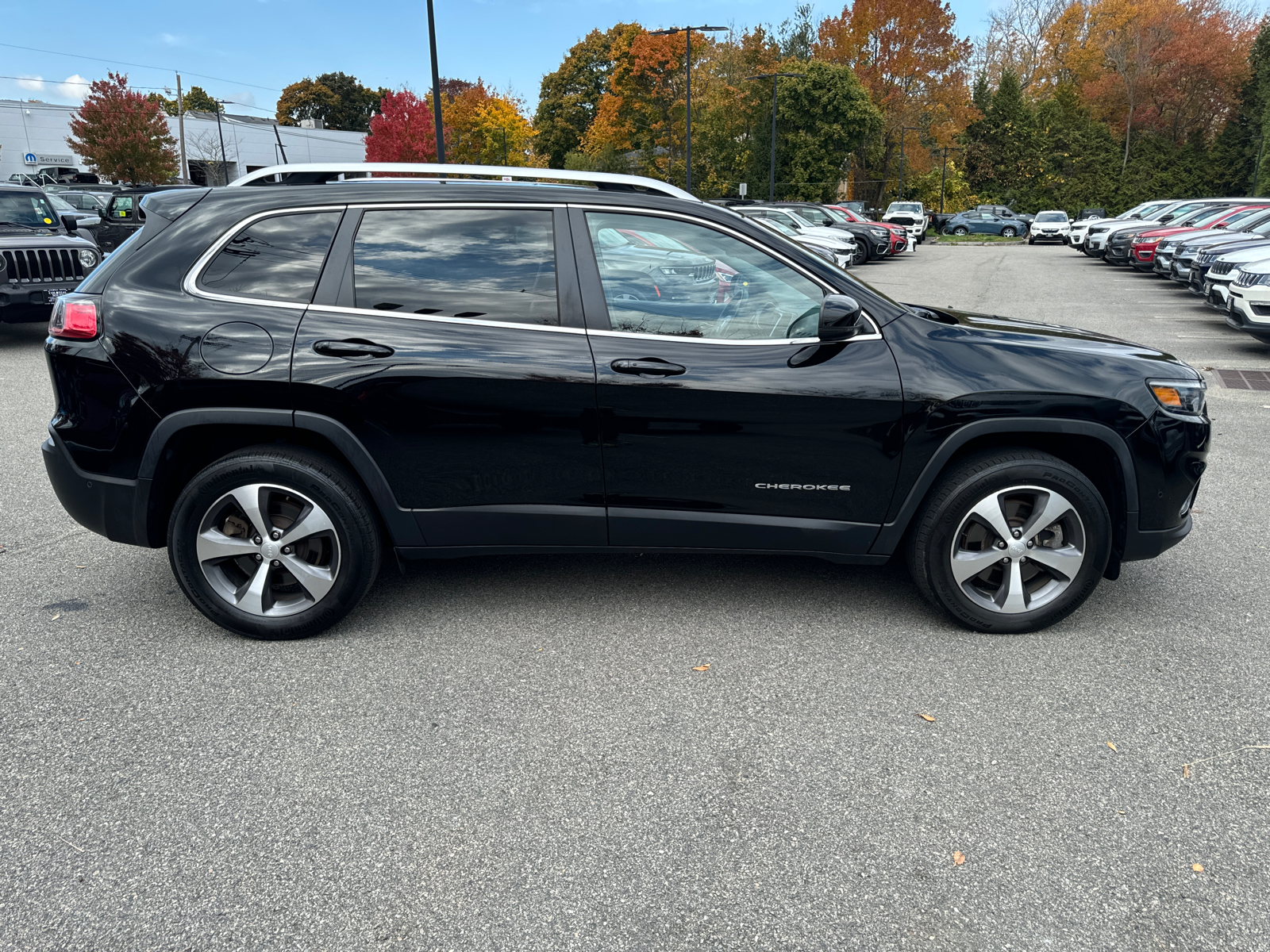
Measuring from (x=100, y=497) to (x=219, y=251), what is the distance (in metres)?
1.09

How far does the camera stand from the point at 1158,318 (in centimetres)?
1489

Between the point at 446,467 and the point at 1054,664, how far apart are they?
8.15 feet

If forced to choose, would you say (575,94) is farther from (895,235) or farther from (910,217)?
(895,235)

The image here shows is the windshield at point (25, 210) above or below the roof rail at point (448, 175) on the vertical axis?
above

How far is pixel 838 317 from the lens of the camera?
140 inches

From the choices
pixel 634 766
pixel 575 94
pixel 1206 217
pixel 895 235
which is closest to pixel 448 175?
→ pixel 634 766

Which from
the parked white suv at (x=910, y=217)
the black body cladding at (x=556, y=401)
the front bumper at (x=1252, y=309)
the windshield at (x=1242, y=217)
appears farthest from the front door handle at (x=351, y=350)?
the parked white suv at (x=910, y=217)

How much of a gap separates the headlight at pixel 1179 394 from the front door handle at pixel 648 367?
190 cm

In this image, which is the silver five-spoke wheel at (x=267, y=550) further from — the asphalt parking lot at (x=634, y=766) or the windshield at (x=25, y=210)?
the windshield at (x=25, y=210)

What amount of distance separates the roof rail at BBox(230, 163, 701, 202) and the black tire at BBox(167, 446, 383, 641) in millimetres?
1229

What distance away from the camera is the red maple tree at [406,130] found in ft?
168

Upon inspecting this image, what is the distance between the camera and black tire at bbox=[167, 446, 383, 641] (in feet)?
12.3

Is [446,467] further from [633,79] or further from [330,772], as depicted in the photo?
[633,79]

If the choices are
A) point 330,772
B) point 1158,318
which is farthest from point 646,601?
point 1158,318
